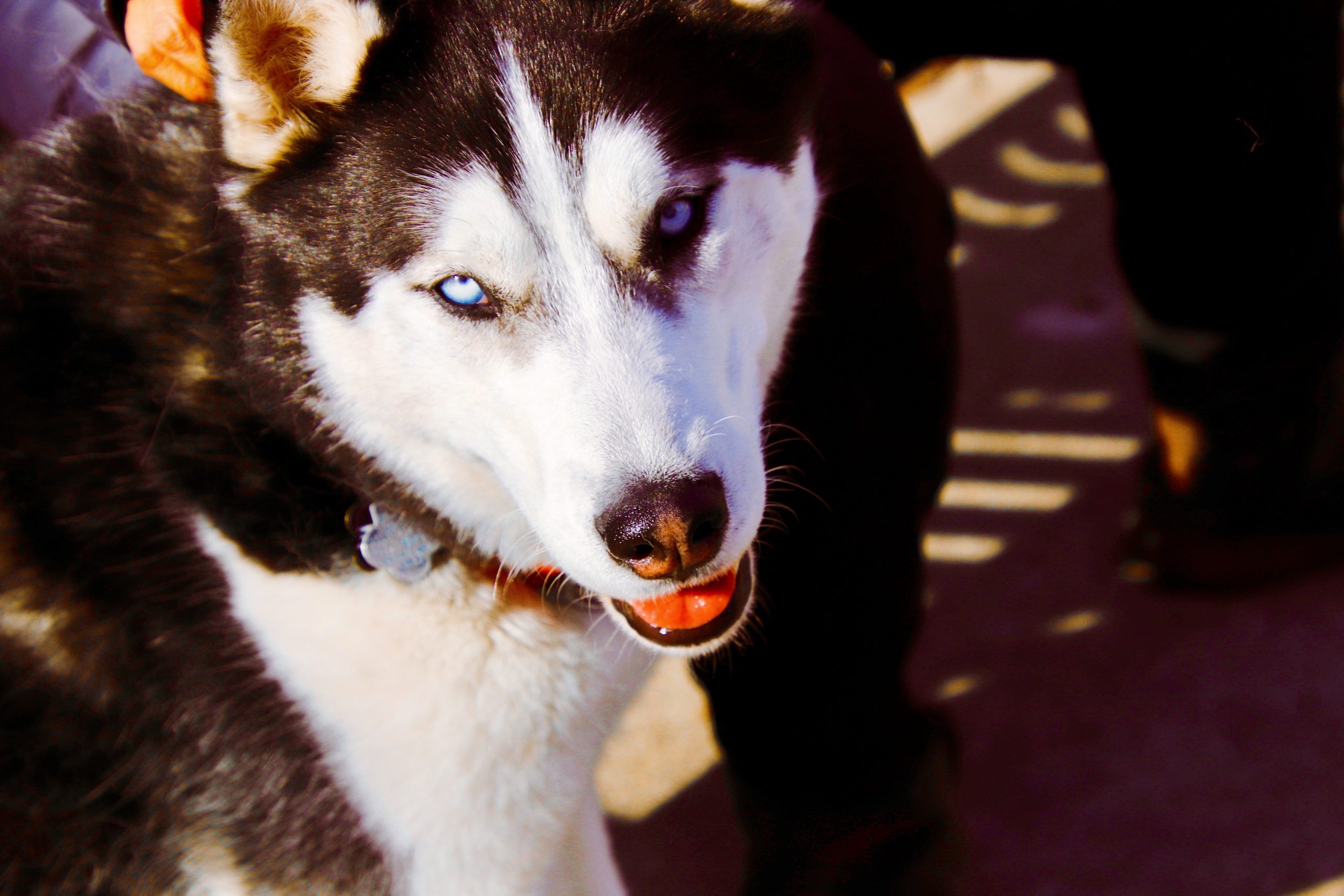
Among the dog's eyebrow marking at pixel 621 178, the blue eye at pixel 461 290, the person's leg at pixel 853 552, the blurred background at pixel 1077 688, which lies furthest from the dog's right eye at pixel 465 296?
the blurred background at pixel 1077 688

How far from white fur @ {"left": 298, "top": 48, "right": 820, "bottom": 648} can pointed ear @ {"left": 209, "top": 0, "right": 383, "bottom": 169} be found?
164 mm

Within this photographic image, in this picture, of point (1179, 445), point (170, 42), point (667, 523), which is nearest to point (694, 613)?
point (667, 523)

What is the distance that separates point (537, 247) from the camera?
3.73ft

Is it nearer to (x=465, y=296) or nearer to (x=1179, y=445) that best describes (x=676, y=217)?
(x=465, y=296)

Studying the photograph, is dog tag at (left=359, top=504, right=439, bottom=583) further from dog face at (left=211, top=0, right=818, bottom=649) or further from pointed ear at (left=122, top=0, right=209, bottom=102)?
pointed ear at (left=122, top=0, right=209, bottom=102)

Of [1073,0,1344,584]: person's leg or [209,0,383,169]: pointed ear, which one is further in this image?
[1073,0,1344,584]: person's leg

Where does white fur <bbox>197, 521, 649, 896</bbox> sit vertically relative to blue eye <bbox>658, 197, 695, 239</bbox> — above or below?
below

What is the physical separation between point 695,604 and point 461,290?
0.48 meters

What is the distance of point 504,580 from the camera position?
1447 mm

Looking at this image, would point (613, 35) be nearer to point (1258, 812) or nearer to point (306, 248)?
point (306, 248)

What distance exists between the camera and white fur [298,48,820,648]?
1.12m

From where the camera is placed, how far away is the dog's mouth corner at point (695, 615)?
1.28m

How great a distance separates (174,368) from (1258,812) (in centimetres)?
205

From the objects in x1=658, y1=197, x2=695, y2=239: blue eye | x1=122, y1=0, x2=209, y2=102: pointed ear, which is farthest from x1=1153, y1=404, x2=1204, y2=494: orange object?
x1=122, y1=0, x2=209, y2=102: pointed ear
